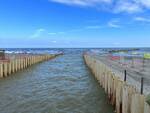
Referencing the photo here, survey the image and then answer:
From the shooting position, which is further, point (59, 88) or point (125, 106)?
point (59, 88)

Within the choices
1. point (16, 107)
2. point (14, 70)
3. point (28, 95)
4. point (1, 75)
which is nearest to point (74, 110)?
point (16, 107)

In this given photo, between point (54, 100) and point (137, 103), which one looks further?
point (54, 100)

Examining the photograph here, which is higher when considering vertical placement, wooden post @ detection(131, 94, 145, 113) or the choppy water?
wooden post @ detection(131, 94, 145, 113)

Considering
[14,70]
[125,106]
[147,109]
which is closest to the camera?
[147,109]

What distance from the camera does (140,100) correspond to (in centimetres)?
644

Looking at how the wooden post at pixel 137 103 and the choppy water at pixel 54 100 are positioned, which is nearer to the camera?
the wooden post at pixel 137 103

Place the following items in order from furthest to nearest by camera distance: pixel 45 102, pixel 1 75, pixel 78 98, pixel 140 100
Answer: pixel 1 75
pixel 78 98
pixel 45 102
pixel 140 100

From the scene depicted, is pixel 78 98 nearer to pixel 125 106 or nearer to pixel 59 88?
pixel 59 88

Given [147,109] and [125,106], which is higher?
[147,109]

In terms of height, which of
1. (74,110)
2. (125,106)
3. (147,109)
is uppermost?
(147,109)

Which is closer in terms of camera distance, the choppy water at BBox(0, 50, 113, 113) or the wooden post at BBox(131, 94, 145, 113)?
the wooden post at BBox(131, 94, 145, 113)

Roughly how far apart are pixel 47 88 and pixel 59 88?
0.81 meters

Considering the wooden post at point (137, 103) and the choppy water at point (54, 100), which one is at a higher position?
the wooden post at point (137, 103)

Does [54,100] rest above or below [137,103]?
below
